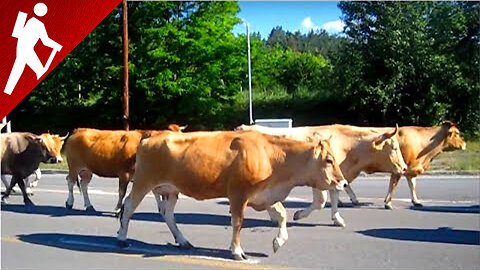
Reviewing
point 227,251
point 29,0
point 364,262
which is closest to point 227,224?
point 227,251

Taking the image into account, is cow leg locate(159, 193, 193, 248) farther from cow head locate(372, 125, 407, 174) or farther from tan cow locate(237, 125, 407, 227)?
cow head locate(372, 125, 407, 174)

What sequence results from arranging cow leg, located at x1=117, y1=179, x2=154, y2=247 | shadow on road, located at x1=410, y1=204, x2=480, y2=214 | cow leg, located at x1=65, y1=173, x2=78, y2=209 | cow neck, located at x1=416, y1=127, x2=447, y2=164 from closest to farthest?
cow leg, located at x1=117, y1=179, x2=154, y2=247, shadow on road, located at x1=410, y1=204, x2=480, y2=214, cow leg, located at x1=65, y1=173, x2=78, y2=209, cow neck, located at x1=416, y1=127, x2=447, y2=164

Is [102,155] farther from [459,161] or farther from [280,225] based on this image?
[459,161]

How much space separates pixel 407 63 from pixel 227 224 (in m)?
27.6

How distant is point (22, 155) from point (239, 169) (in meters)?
7.51

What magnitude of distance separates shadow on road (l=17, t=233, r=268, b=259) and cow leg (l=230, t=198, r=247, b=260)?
0.56 feet

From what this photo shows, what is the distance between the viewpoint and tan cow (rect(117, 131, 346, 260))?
7.66m

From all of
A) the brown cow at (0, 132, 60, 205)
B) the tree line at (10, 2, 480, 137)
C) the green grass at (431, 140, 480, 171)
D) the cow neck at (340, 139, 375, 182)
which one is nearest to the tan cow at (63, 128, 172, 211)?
the brown cow at (0, 132, 60, 205)

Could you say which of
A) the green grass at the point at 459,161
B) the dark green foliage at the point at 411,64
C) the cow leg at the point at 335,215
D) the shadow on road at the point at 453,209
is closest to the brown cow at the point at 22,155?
the cow leg at the point at 335,215

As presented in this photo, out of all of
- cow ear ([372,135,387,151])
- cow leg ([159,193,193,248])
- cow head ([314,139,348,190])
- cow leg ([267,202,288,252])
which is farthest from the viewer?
cow ear ([372,135,387,151])

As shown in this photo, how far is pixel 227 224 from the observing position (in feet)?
33.9

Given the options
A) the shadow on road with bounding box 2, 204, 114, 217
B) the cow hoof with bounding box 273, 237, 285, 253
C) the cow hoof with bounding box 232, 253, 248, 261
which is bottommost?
the shadow on road with bounding box 2, 204, 114, 217

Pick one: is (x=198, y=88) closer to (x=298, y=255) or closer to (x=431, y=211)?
(x=431, y=211)

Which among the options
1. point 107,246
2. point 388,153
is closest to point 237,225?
point 107,246
